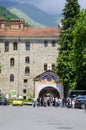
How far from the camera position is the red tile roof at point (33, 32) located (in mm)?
93812

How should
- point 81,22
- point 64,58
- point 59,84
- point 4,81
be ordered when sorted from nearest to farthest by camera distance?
point 81,22
point 64,58
point 59,84
point 4,81

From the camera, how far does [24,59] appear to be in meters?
93.8

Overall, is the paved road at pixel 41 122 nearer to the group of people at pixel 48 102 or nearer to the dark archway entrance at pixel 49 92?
the group of people at pixel 48 102

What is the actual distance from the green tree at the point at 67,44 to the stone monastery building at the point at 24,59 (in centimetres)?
1380

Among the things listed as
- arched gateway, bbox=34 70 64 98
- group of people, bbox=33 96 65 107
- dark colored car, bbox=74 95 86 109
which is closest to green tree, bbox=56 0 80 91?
group of people, bbox=33 96 65 107

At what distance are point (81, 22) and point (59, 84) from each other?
25506mm

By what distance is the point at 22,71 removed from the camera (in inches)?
3691

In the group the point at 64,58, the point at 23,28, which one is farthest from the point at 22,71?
the point at 64,58

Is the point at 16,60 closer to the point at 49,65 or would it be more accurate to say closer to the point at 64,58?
the point at 49,65

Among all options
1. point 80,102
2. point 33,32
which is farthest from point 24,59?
point 80,102

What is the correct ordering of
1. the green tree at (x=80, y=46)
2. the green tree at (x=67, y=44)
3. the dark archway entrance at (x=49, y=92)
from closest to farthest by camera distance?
the green tree at (x=80, y=46), the green tree at (x=67, y=44), the dark archway entrance at (x=49, y=92)

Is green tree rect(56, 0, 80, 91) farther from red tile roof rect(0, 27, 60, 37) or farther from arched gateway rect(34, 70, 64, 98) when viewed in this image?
red tile roof rect(0, 27, 60, 37)

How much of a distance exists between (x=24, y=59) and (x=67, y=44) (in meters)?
17.8

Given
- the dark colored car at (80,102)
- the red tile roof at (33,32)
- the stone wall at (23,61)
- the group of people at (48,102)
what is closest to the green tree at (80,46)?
the group of people at (48,102)
